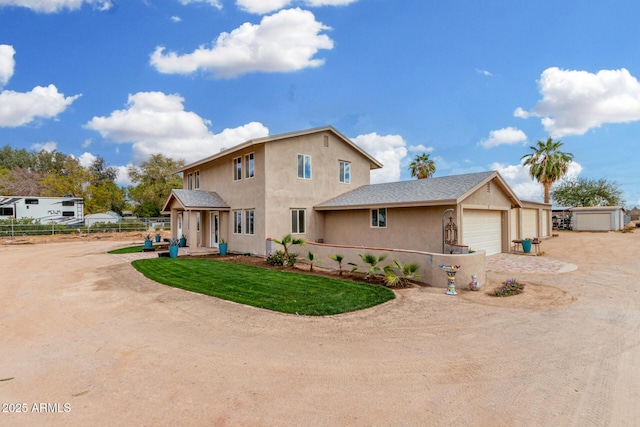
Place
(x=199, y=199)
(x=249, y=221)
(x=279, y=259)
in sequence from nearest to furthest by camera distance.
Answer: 1. (x=279, y=259)
2. (x=249, y=221)
3. (x=199, y=199)

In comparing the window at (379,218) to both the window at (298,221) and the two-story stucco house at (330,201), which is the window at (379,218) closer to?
the two-story stucco house at (330,201)

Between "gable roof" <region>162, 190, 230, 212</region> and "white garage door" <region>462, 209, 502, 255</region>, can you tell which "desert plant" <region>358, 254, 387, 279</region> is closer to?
"white garage door" <region>462, 209, 502, 255</region>

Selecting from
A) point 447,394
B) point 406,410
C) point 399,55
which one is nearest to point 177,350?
point 406,410

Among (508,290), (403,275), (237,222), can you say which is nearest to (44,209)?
(237,222)

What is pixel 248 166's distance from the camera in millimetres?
17750

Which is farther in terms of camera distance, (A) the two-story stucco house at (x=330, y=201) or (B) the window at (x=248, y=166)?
(B) the window at (x=248, y=166)

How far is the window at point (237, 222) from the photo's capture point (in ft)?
60.8

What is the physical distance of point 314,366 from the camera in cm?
461

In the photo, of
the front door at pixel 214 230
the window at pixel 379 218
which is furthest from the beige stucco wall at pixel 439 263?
the front door at pixel 214 230

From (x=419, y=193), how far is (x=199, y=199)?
12.5 m

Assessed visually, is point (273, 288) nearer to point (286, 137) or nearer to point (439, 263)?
point (439, 263)

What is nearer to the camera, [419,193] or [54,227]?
[419,193]

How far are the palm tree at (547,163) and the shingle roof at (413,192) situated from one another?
65.1 ft

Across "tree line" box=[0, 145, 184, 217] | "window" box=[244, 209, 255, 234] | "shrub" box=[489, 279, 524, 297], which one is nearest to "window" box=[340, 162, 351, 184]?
"window" box=[244, 209, 255, 234]
